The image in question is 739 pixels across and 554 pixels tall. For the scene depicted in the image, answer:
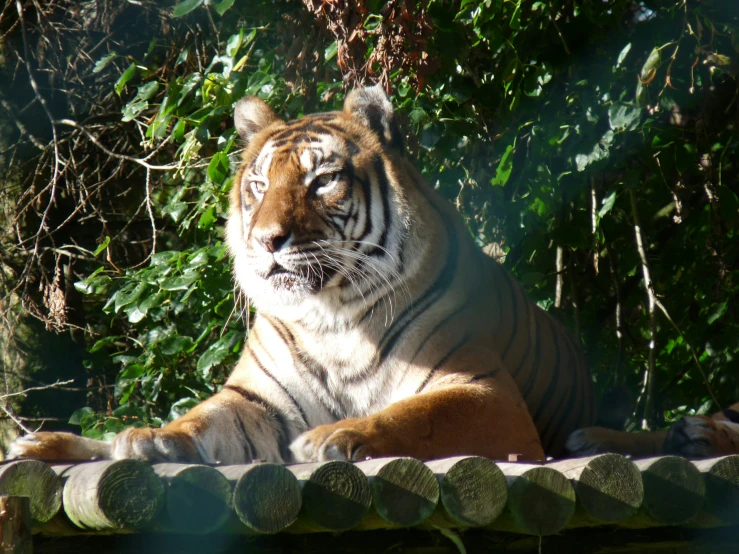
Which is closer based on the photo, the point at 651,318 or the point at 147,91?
the point at 651,318

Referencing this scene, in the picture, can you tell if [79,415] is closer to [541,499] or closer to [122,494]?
[122,494]

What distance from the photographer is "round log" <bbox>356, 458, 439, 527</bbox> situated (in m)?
1.54

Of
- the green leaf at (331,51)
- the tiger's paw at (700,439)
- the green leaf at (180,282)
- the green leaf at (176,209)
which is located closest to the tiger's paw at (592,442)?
the tiger's paw at (700,439)

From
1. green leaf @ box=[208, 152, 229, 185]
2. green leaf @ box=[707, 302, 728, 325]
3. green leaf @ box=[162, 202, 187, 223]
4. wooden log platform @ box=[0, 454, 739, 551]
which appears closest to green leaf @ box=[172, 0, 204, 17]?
green leaf @ box=[208, 152, 229, 185]

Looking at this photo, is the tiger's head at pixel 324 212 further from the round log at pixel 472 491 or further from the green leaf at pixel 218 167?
the round log at pixel 472 491

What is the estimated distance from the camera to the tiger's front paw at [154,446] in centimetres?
204

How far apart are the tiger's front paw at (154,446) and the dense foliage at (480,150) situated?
134 centimetres

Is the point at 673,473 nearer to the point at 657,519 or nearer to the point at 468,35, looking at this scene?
the point at 657,519

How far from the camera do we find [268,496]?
1499mm

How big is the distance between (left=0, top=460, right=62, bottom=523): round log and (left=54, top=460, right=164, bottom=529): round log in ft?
0.33

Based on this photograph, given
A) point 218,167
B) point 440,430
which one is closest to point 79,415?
point 218,167

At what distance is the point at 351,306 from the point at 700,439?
1033 millimetres

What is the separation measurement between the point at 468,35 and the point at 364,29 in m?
0.72

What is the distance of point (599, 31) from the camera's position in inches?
137
